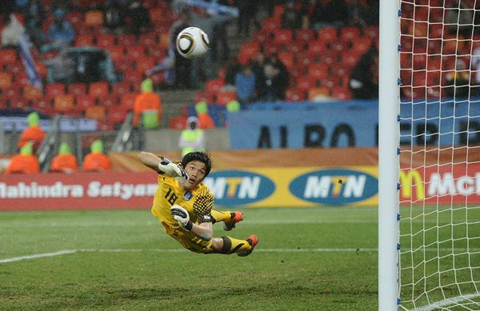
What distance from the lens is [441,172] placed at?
57.2 feet

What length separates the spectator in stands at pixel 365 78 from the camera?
71.2 ft

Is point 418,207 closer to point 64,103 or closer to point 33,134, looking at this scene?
point 33,134

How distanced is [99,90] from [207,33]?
3.63 m

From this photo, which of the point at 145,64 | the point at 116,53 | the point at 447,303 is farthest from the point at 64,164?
the point at 447,303

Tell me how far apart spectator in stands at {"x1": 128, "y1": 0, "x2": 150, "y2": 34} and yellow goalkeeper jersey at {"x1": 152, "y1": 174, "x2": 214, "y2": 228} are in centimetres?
2003

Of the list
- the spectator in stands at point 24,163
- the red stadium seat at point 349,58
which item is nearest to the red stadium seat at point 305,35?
the red stadium seat at point 349,58

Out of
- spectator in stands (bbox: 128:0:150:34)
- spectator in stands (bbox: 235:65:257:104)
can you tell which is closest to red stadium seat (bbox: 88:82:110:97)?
spectator in stands (bbox: 128:0:150:34)

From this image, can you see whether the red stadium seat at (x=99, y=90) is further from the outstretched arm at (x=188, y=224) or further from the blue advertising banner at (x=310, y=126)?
the outstretched arm at (x=188, y=224)

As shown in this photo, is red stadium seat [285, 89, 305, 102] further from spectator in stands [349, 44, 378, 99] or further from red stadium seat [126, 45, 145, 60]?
red stadium seat [126, 45, 145, 60]

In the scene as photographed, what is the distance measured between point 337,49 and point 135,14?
6.53 m

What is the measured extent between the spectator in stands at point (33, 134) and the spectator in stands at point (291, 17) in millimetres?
7758

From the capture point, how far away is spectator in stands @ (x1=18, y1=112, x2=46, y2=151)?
70.2ft

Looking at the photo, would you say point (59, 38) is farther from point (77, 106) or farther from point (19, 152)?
point (19, 152)

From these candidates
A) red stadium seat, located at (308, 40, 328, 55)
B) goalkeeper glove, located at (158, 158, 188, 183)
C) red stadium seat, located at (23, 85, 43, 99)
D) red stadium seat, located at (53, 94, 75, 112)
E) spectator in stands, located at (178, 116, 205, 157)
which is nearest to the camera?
goalkeeper glove, located at (158, 158, 188, 183)
